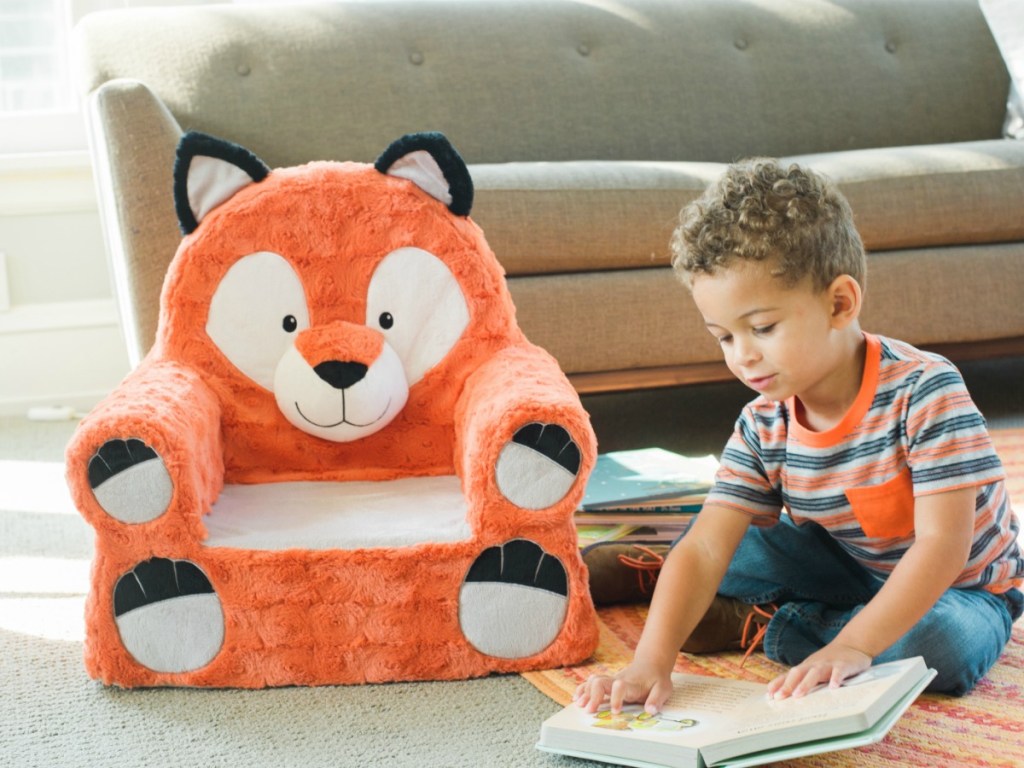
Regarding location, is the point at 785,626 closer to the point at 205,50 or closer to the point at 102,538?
the point at 102,538

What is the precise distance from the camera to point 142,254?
1807mm

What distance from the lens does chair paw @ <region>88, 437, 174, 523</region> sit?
3.72 feet

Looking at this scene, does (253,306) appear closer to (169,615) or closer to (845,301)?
(169,615)

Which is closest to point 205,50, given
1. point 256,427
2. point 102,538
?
point 256,427

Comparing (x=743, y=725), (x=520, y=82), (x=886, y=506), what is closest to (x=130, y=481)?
(x=743, y=725)

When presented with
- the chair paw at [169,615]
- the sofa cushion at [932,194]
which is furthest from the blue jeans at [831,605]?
the sofa cushion at [932,194]

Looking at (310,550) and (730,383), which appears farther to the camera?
(730,383)

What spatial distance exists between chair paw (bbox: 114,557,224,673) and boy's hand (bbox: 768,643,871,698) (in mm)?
537

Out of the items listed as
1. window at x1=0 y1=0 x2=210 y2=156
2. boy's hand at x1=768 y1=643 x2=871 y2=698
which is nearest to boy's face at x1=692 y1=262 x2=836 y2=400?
boy's hand at x1=768 y1=643 x2=871 y2=698

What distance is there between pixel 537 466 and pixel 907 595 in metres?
0.35

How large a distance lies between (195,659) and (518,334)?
1.73ft

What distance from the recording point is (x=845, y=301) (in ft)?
3.58

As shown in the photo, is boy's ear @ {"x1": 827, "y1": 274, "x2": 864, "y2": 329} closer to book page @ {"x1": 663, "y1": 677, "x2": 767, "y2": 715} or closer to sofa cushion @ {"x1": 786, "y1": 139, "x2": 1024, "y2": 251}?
book page @ {"x1": 663, "y1": 677, "x2": 767, "y2": 715}

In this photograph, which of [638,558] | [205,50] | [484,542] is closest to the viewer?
[484,542]
